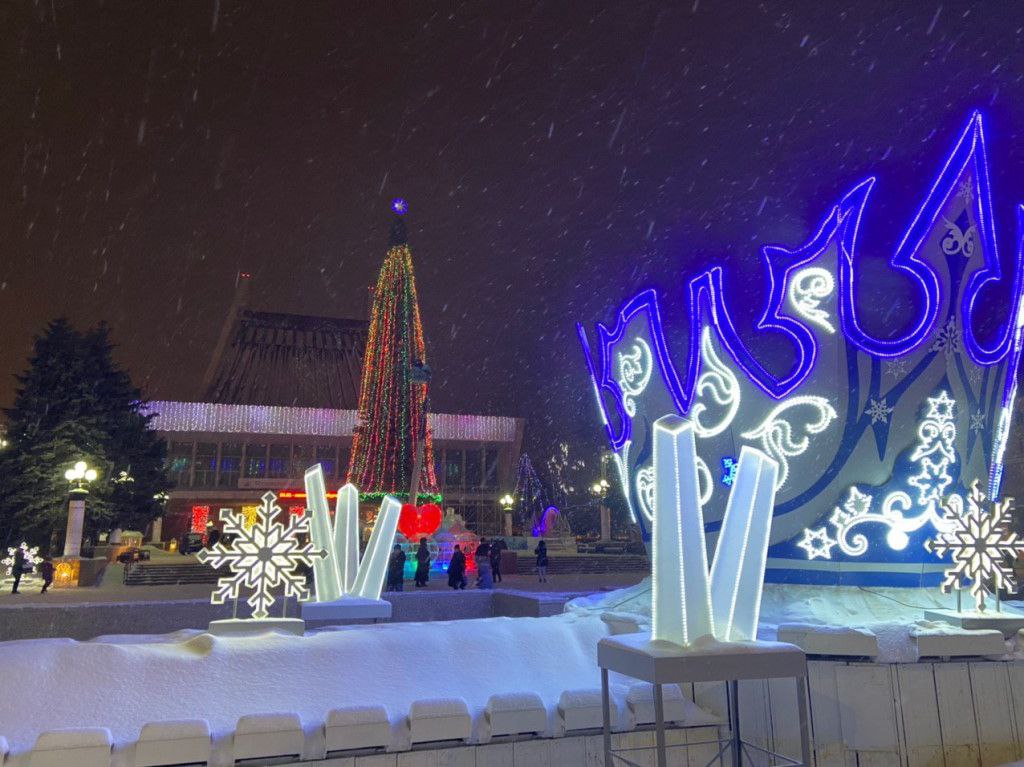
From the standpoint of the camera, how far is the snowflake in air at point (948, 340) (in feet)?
33.6

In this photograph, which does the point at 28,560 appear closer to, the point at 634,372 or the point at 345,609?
the point at 345,609

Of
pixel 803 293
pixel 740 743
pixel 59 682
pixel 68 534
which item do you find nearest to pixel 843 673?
pixel 740 743

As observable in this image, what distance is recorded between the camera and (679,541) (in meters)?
6.31

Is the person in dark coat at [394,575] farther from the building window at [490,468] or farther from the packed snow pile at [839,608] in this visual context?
the building window at [490,468]

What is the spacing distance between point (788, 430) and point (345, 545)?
279 inches

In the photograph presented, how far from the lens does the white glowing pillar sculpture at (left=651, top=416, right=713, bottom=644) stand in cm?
627

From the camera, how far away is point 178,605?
13711mm

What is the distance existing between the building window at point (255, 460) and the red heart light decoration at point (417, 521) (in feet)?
108

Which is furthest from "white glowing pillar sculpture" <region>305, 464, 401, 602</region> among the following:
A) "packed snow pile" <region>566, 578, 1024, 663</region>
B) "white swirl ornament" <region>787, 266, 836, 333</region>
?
"white swirl ornament" <region>787, 266, 836, 333</region>

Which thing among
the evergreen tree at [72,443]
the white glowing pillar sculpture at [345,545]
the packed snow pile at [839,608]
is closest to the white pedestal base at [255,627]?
the white glowing pillar sculpture at [345,545]

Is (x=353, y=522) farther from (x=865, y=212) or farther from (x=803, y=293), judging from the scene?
(x=865, y=212)

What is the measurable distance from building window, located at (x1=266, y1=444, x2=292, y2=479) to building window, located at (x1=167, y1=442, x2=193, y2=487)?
565cm

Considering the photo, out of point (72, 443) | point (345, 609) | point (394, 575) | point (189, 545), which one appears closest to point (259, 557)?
point (345, 609)

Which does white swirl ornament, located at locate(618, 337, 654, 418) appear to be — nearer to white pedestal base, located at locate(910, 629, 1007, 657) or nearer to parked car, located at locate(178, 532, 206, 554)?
white pedestal base, located at locate(910, 629, 1007, 657)
